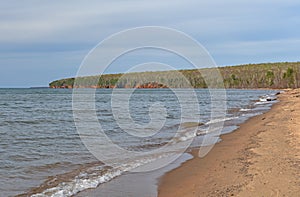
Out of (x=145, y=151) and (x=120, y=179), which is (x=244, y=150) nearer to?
(x=145, y=151)

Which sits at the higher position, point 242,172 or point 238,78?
point 238,78

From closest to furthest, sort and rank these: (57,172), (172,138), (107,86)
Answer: (57,172), (172,138), (107,86)

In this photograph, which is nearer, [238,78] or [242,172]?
[242,172]

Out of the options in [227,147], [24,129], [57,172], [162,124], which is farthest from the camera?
[162,124]

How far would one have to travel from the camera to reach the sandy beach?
6.82 meters

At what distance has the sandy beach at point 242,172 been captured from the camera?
682cm

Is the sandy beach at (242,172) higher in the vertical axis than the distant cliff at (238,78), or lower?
lower

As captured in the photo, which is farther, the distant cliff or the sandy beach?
the distant cliff

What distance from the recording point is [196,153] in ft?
38.8

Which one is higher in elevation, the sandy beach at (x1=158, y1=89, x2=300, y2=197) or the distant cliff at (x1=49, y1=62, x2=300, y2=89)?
the distant cliff at (x1=49, y1=62, x2=300, y2=89)

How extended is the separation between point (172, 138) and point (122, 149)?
3.22 metres

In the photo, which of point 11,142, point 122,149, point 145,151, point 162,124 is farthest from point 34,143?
point 162,124

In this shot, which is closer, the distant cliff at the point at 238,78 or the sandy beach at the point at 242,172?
the sandy beach at the point at 242,172

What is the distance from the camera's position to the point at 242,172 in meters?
8.19
